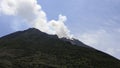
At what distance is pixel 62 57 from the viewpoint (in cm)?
19175

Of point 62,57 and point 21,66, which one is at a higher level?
point 62,57

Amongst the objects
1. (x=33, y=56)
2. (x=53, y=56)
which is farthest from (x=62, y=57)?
(x=33, y=56)

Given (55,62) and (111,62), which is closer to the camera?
(55,62)

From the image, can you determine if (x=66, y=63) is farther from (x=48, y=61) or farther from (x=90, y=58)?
(x=90, y=58)

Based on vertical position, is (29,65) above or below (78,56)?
below

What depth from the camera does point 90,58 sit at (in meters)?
195

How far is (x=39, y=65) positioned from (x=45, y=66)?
3913 mm

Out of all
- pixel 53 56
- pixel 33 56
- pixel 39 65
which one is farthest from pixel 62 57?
pixel 39 65

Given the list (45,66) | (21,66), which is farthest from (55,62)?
(21,66)

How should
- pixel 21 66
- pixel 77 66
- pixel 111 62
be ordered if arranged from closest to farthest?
1. pixel 21 66
2. pixel 77 66
3. pixel 111 62

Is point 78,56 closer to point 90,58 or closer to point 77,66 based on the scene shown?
point 90,58

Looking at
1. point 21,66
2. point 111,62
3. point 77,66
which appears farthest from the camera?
point 111,62

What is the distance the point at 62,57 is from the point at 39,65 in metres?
31.7

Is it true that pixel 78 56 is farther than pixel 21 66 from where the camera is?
Yes
